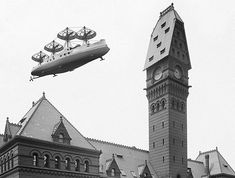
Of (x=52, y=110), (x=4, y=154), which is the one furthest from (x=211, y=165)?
(x=4, y=154)

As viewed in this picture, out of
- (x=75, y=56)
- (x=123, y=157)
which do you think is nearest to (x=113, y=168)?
(x=123, y=157)

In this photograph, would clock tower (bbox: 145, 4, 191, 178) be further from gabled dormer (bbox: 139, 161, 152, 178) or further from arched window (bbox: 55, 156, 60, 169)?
arched window (bbox: 55, 156, 60, 169)

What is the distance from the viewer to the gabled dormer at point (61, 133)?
61969mm

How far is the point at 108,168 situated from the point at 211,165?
3108cm

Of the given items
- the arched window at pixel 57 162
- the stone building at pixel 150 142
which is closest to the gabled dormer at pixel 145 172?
the stone building at pixel 150 142

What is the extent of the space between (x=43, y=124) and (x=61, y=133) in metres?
2.79

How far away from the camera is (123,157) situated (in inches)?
3063

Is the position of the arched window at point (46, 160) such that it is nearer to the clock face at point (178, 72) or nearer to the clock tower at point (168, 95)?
the clock tower at point (168, 95)

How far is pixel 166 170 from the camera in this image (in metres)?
77.3

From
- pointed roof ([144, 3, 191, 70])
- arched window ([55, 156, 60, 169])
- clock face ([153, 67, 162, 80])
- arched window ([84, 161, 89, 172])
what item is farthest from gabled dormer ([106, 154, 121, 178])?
pointed roof ([144, 3, 191, 70])

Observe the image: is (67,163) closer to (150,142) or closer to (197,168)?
(150,142)

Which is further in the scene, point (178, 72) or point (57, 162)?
point (178, 72)

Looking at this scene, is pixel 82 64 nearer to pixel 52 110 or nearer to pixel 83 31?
pixel 83 31

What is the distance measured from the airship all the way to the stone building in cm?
1177
